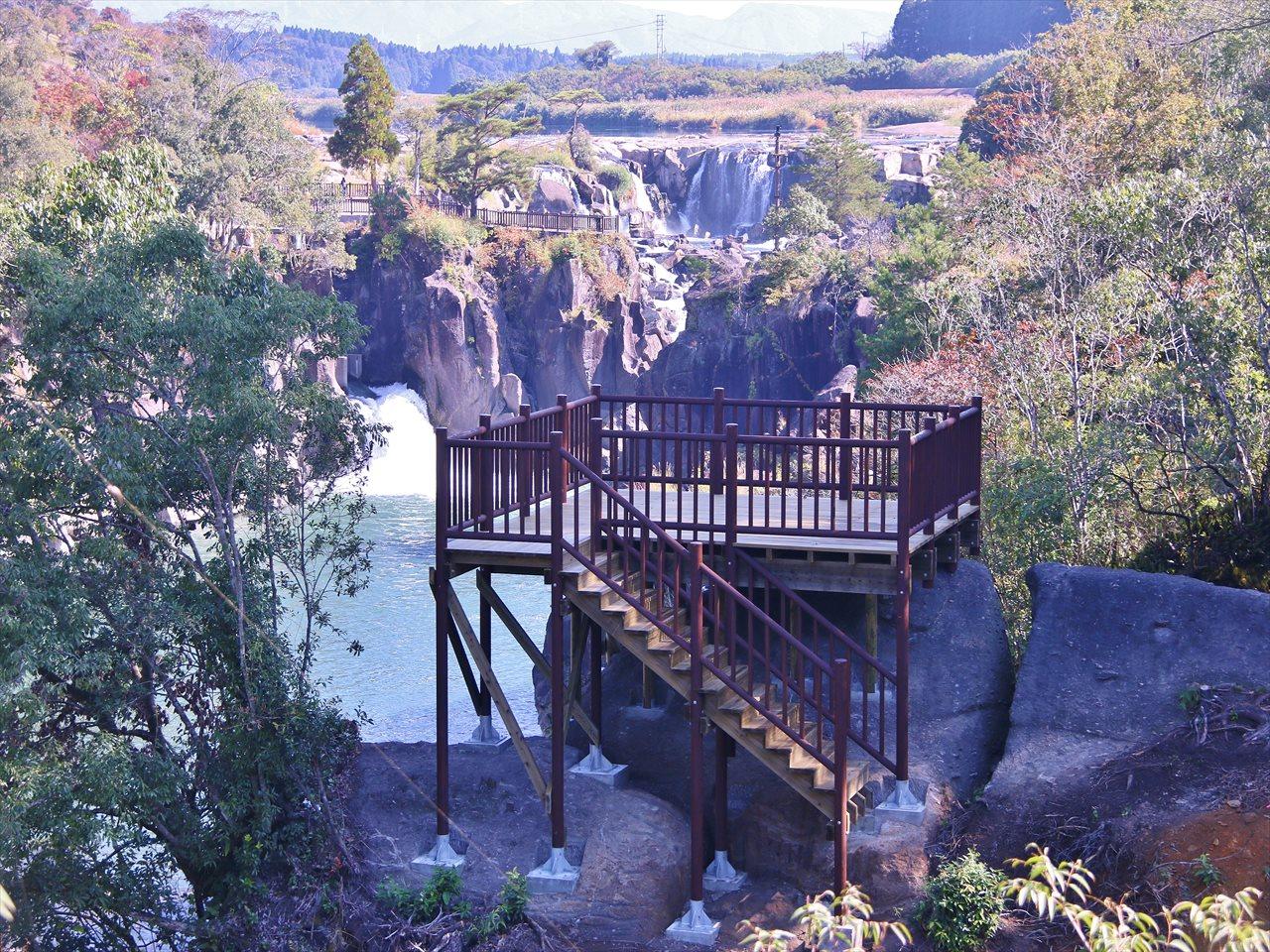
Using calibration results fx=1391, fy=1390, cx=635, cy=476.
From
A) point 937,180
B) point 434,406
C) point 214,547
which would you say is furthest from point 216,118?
point 214,547

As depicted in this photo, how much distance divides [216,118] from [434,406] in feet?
41.1

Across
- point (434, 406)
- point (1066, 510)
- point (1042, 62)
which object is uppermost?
point (1042, 62)

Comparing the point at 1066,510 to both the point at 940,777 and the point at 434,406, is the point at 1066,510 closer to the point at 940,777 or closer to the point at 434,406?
the point at 940,777

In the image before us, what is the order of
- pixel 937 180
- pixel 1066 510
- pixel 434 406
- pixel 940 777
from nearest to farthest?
1. pixel 940 777
2. pixel 1066 510
3. pixel 937 180
4. pixel 434 406

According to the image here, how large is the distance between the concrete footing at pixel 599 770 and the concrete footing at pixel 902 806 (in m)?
2.61

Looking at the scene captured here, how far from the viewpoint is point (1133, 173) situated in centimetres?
2608

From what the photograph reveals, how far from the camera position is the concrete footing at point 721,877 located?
11953 mm

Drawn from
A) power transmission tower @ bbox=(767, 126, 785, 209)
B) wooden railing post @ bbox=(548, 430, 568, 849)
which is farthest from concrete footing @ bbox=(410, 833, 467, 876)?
power transmission tower @ bbox=(767, 126, 785, 209)

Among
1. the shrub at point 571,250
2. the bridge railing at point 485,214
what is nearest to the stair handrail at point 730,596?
the shrub at point 571,250

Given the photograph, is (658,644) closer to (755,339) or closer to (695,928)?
(695,928)

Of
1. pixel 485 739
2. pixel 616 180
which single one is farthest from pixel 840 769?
pixel 616 180

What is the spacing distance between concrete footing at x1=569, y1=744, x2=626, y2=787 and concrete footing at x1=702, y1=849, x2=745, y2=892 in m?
1.50

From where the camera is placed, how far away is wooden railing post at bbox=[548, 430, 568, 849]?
1122 cm

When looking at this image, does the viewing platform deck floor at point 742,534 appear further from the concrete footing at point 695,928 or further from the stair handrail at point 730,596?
the concrete footing at point 695,928
